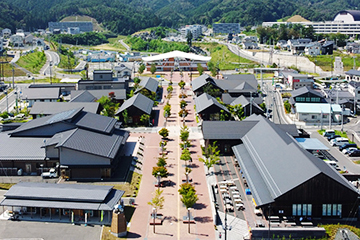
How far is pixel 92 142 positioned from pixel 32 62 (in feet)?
186

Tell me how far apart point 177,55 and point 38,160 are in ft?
170

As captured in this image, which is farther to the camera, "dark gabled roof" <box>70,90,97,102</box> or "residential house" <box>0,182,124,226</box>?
"dark gabled roof" <box>70,90,97,102</box>

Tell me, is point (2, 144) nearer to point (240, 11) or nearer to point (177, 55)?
point (177, 55)

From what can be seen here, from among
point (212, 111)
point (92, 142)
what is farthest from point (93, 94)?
point (92, 142)

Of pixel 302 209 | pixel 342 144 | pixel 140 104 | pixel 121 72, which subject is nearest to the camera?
pixel 302 209

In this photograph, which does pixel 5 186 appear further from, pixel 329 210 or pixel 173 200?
pixel 329 210

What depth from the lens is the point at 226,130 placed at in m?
31.5

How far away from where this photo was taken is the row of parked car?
3144cm

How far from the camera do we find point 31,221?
2116 centimetres

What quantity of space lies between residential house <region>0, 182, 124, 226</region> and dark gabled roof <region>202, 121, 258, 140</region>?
10379mm

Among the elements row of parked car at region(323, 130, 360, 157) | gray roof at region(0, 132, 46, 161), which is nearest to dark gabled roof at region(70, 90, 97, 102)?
gray roof at region(0, 132, 46, 161)

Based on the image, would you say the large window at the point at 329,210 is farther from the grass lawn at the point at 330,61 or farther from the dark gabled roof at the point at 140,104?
the grass lawn at the point at 330,61

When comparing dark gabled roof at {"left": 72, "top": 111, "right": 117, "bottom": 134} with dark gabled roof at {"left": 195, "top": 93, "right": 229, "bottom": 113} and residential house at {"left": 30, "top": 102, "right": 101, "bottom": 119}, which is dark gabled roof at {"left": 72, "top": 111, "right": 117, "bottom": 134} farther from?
dark gabled roof at {"left": 195, "top": 93, "right": 229, "bottom": 113}

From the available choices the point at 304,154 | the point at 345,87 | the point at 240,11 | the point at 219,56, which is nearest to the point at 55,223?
the point at 304,154
